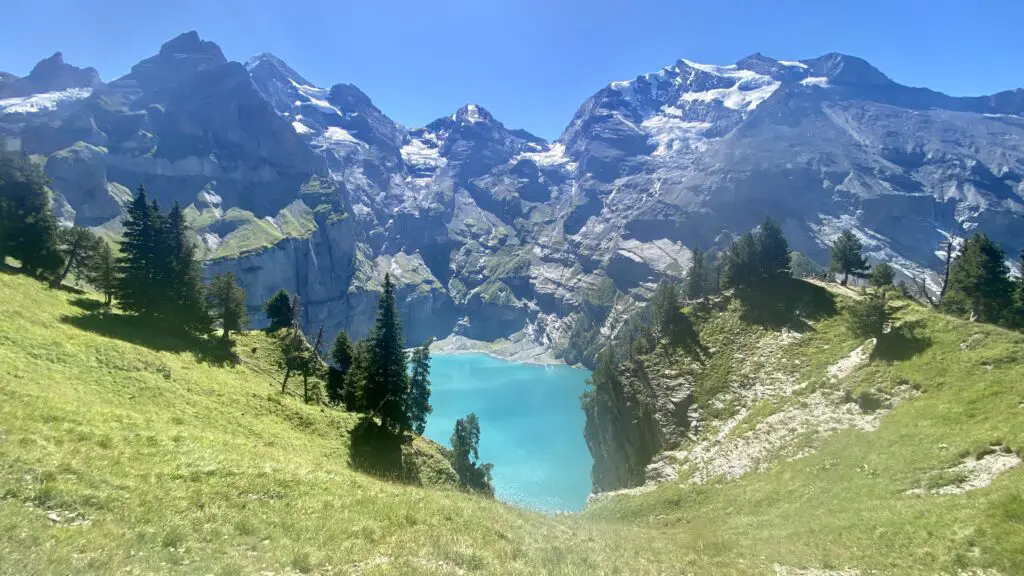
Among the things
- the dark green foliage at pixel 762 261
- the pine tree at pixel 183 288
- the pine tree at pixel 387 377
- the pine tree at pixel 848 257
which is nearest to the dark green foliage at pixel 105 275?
the pine tree at pixel 183 288

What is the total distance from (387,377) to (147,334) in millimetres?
23128

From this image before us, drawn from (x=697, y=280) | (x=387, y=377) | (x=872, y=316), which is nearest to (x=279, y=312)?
(x=387, y=377)

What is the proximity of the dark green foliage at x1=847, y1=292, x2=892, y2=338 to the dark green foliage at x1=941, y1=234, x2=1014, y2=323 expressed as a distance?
62.3ft

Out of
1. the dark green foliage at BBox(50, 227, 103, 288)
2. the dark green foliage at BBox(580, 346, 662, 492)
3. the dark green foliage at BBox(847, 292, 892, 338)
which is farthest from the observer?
the dark green foliage at BBox(580, 346, 662, 492)

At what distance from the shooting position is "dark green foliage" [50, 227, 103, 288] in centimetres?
5481

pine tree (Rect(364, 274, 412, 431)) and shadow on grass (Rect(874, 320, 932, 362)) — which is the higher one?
shadow on grass (Rect(874, 320, 932, 362))

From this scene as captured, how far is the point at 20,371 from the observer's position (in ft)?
71.3

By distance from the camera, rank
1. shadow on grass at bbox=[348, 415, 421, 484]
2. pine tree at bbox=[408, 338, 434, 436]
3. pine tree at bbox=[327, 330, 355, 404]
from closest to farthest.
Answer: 1. shadow on grass at bbox=[348, 415, 421, 484]
2. pine tree at bbox=[408, 338, 434, 436]
3. pine tree at bbox=[327, 330, 355, 404]

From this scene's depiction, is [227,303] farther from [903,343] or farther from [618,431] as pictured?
[903,343]

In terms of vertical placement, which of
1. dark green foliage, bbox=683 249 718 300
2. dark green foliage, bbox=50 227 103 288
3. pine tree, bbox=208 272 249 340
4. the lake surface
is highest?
dark green foliage, bbox=683 249 718 300

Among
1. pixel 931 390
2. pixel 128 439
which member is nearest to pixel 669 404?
pixel 931 390

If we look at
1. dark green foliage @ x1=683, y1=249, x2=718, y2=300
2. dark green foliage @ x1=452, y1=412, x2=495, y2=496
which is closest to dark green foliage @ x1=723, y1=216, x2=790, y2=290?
dark green foliage @ x1=683, y1=249, x2=718, y2=300

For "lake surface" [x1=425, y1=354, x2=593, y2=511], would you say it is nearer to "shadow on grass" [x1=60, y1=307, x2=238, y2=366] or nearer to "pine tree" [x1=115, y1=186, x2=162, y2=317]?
"shadow on grass" [x1=60, y1=307, x2=238, y2=366]

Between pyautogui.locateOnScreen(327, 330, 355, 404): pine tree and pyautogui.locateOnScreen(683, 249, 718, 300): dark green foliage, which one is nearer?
pyautogui.locateOnScreen(327, 330, 355, 404): pine tree
